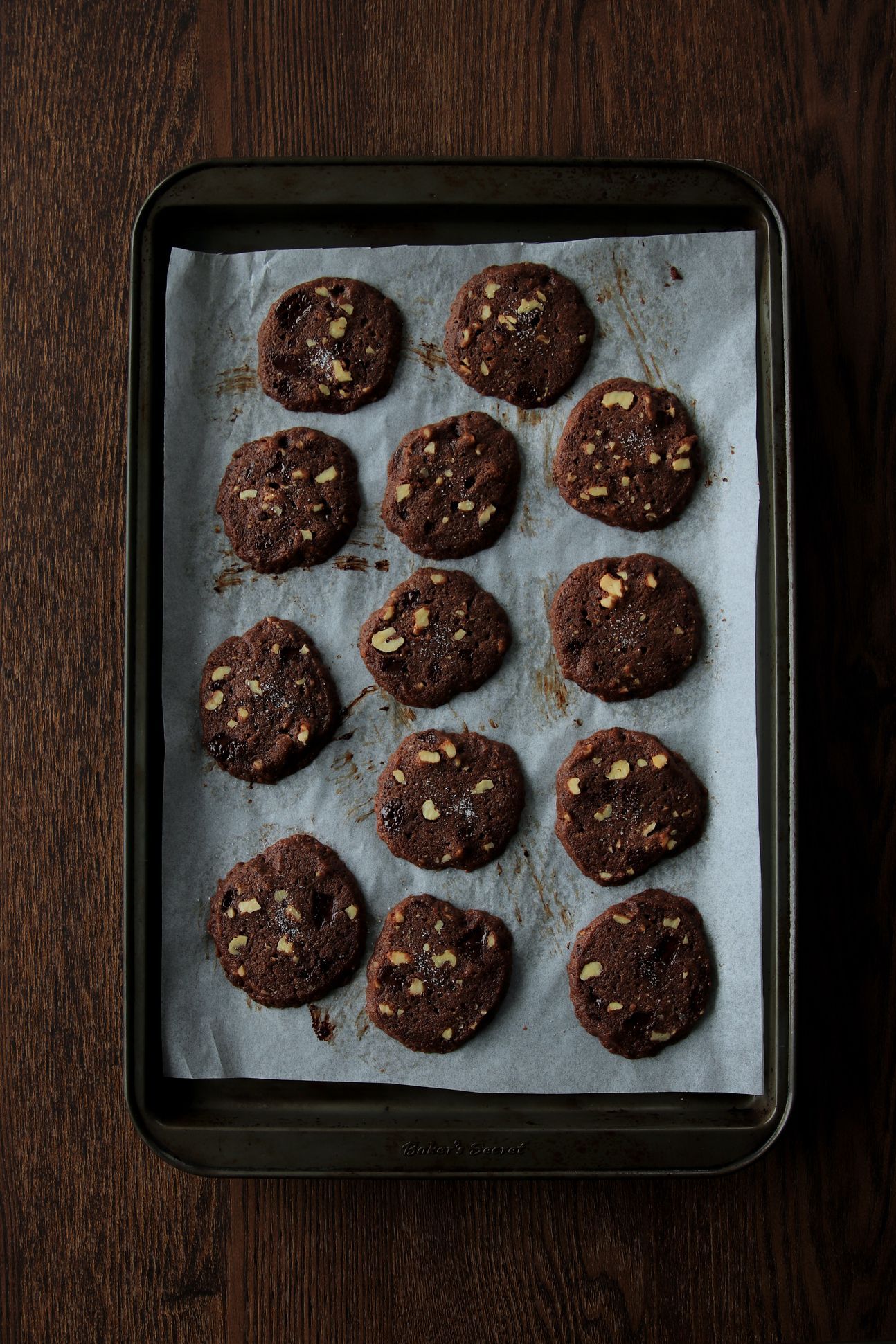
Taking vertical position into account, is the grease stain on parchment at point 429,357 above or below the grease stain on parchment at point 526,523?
above

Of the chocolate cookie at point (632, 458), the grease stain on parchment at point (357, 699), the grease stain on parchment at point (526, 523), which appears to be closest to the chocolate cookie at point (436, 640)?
the grease stain on parchment at point (357, 699)

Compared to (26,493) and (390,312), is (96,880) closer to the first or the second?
(26,493)

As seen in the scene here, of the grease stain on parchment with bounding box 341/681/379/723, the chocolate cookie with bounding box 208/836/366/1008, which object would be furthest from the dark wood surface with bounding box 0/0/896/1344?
the grease stain on parchment with bounding box 341/681/379/723

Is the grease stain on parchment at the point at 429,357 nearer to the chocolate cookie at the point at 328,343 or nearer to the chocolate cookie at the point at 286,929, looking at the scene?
the chocolate cookie at the point at 328,343

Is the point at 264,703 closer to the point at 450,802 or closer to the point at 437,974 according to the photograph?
the point at 450,802

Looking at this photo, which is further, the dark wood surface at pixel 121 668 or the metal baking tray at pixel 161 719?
the dark wood surface at pixel 121 668

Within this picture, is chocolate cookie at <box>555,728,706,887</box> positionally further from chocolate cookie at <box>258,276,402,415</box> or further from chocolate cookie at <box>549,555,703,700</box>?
chocolate cookie at <box>258,276,402,415</box>

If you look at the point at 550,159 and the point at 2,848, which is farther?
the point at 2,848

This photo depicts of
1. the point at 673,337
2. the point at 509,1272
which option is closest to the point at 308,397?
the point at 673,337
